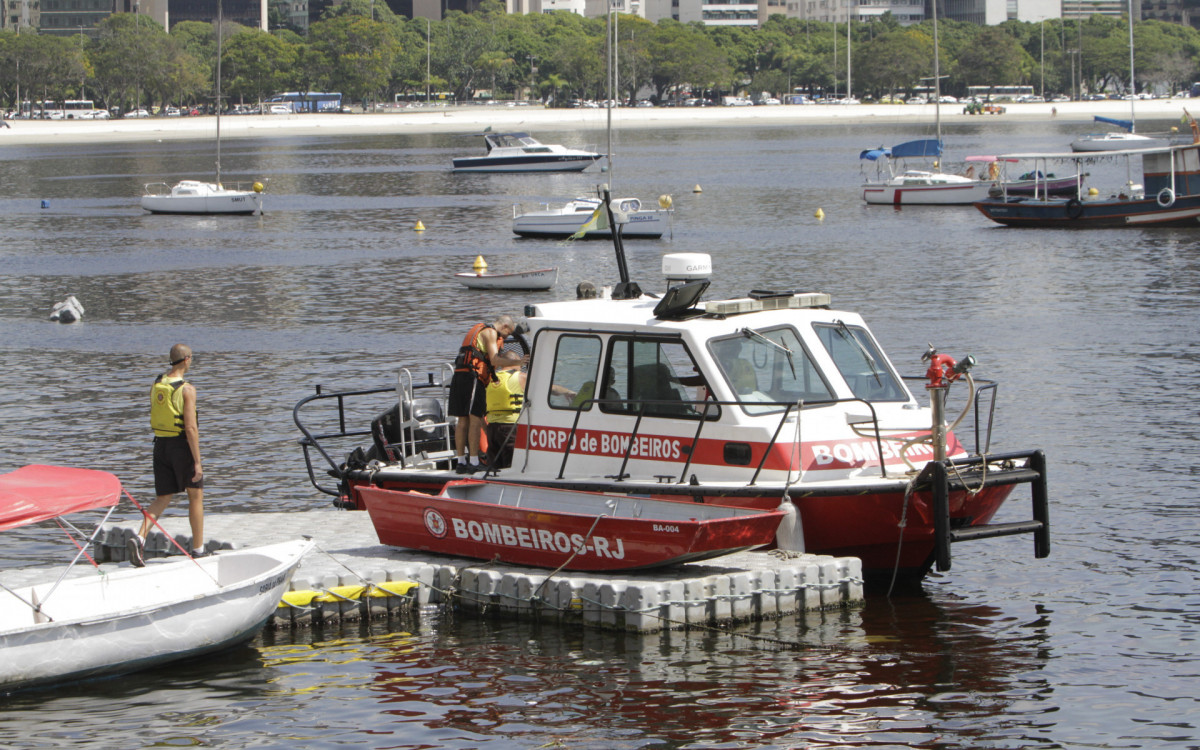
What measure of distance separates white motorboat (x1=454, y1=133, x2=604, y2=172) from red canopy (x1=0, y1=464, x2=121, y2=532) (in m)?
83.0

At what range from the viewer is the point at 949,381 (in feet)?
40.3

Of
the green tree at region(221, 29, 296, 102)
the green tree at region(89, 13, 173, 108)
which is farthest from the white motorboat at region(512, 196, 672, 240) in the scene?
the green tree at region(221, 29, 296, 102)

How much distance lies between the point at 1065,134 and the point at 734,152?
33415 millimetres

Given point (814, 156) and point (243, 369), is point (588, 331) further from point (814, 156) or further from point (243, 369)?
point (814, 156)

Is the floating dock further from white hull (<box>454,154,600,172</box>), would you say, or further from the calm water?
white hull (<box>454,154,600,172</box>)

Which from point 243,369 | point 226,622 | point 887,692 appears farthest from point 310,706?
point 243,369

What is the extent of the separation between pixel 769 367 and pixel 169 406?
220 inches

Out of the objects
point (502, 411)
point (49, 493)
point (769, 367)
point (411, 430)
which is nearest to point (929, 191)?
point (411, 430)

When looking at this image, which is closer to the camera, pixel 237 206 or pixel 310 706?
pixel 310 706

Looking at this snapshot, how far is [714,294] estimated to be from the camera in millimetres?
37219

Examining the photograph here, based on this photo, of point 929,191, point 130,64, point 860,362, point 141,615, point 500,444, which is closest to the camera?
point 141,615

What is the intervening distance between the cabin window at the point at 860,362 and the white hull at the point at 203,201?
189ft

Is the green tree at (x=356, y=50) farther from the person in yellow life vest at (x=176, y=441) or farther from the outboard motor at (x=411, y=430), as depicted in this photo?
the person in yellow life vest at (x=176, y=441)

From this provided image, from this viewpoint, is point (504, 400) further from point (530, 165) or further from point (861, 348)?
point (530, 165)
